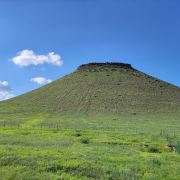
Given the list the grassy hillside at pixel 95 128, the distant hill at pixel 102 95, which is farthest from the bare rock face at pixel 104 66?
the grassy hillside at pixel 95 128

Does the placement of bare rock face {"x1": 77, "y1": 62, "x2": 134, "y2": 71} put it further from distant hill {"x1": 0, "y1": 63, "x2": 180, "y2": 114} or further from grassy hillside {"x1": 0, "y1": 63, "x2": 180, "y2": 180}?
grassy hillside {"x1": 0, "y1": 63, "x2": 180, "y2": 180}

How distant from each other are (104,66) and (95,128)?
106200 mm

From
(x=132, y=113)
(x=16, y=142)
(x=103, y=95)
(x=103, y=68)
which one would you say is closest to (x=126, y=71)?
(x=103, y=68)

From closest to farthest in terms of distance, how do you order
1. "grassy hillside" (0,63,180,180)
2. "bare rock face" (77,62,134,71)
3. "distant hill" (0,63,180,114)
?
"grassy hillside" (0,63,180,180) < "distant hill" (0,63,180,114) < "bare rock face" (77,62,134,71)

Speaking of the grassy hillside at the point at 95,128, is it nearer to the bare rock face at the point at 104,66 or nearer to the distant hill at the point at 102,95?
the distant hill at the point at 102,95

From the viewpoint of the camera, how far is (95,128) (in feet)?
163

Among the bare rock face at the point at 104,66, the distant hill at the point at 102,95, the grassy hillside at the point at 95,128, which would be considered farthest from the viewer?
the bare rock face at the point at 104,66

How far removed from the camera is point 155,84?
132250 millimetres

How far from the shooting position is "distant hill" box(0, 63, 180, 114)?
100 metres

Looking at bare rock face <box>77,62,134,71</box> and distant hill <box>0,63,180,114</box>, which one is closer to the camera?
distant hill <box>0,63,180,114</box>

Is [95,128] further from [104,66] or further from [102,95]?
[104,66]

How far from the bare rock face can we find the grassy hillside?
0.44 m

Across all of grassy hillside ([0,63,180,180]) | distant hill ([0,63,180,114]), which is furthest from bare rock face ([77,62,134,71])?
grassy hillside ([0,63,180,180])

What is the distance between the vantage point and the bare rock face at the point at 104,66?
15140cm
